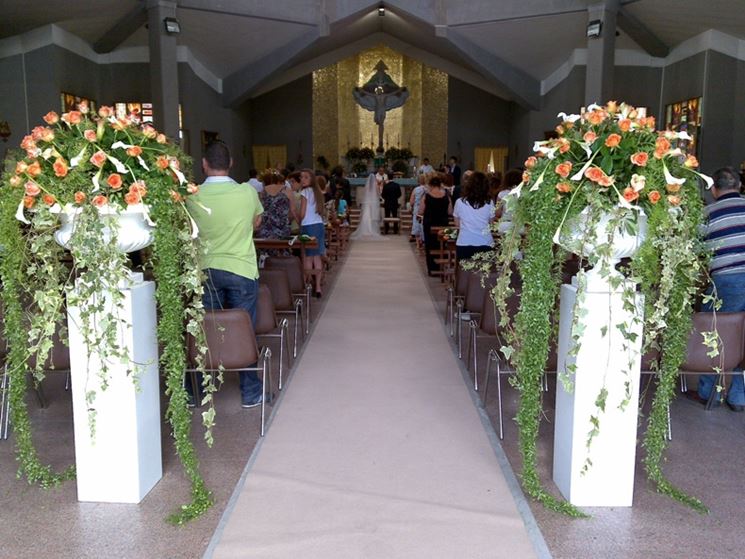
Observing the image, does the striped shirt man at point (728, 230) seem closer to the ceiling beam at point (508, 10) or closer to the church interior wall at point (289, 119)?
the ceiling beam at point (508, 10)

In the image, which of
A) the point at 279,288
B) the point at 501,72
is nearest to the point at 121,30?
the point at 501,72

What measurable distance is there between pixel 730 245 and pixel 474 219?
8.33ft

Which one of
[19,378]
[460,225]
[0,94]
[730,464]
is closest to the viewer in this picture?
[19,378]

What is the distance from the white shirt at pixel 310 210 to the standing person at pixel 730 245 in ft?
13.1

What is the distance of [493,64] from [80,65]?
9128 mm

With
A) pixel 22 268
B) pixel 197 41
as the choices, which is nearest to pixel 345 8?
pixel 197 41

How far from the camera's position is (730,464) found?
3256 mm

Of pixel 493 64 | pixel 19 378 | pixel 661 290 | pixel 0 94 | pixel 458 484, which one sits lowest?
pixel 458 484

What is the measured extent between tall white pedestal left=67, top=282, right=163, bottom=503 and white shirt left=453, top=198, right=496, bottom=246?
12.4 ft

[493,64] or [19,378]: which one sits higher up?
[493,64]

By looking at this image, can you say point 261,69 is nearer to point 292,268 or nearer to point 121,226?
point 292,268

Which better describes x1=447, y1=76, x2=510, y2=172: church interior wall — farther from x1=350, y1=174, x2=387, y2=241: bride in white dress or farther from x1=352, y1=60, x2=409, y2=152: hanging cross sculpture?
x1=350, y1=174, x2=387, y2=241: bride in white dress

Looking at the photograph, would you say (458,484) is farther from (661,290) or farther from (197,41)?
(197,41)

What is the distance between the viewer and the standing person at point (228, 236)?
145 inches
